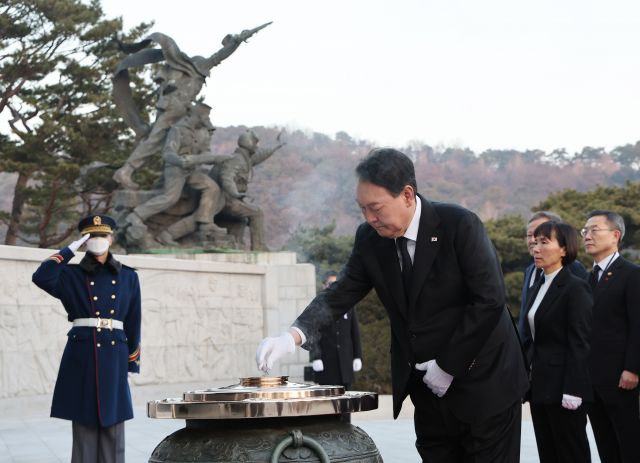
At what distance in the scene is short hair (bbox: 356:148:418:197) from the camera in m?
3.30

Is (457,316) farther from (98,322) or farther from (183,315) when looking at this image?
(183,315)

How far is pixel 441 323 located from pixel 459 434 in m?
0.40

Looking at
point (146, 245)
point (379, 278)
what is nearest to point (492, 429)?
point (379, 278)

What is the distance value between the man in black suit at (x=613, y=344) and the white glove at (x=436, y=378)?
2.43 metres

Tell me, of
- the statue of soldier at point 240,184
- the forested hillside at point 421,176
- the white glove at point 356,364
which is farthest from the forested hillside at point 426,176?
the white glove at point 356,364

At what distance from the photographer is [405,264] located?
349 centimetres

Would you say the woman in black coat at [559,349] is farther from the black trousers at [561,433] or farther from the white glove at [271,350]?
the white glove at [271,350]

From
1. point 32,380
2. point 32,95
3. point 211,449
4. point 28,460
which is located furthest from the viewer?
point 32,95

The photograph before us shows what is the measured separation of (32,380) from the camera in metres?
11.6

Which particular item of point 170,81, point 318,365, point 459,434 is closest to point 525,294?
point 459,434

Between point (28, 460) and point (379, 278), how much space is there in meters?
5.06

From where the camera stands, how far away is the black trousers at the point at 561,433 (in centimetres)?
513

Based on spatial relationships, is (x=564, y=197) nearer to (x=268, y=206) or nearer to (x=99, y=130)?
(x=99, y=130)

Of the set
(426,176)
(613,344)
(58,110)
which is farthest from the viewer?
(426,176)
